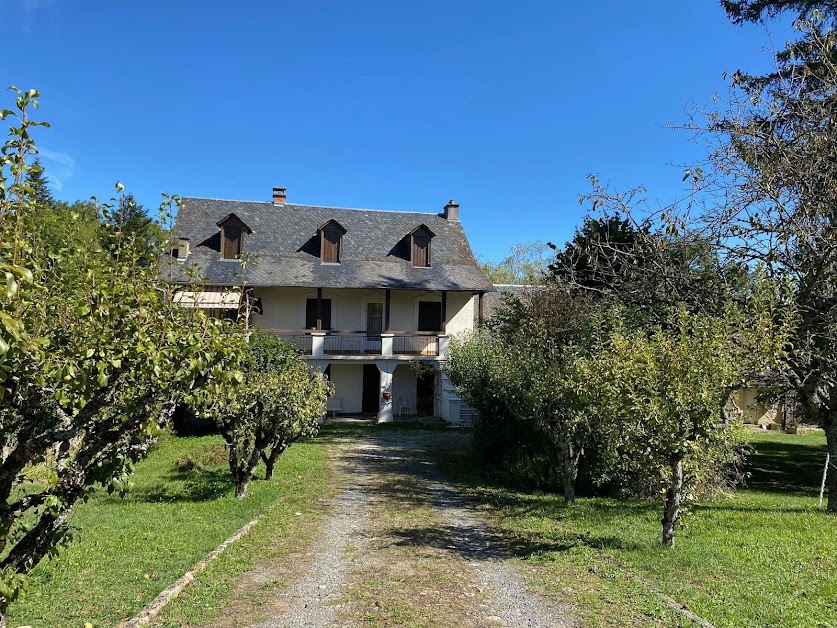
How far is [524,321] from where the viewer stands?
59.9 feet

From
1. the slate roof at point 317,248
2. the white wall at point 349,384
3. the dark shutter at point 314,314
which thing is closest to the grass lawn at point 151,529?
the white wall at point 349,384

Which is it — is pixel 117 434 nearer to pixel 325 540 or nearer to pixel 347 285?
pixel 325 540

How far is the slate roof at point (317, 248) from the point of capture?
90.1 feet

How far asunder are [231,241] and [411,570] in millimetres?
23061

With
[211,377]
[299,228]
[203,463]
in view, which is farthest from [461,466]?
[299,228]

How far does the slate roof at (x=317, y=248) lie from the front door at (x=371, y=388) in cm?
505

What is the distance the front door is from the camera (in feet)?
98.1

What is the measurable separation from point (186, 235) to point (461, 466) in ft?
62.8

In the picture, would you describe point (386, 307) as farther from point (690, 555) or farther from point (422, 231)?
point (690, 555)

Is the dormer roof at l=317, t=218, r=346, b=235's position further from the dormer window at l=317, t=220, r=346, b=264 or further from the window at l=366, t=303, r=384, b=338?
the window at l=366, t=303, r=384, b=338

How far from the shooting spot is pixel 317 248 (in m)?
29.5

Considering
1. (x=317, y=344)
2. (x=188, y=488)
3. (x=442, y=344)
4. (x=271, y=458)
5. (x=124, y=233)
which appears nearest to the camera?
(x=124, y=233)

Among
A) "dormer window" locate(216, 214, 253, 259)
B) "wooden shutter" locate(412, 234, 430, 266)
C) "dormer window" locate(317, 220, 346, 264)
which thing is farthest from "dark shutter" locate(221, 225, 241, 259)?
"wooden shutter" locate(412, 234, 430, 266)

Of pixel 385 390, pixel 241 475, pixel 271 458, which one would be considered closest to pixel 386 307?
pixel 385 390
